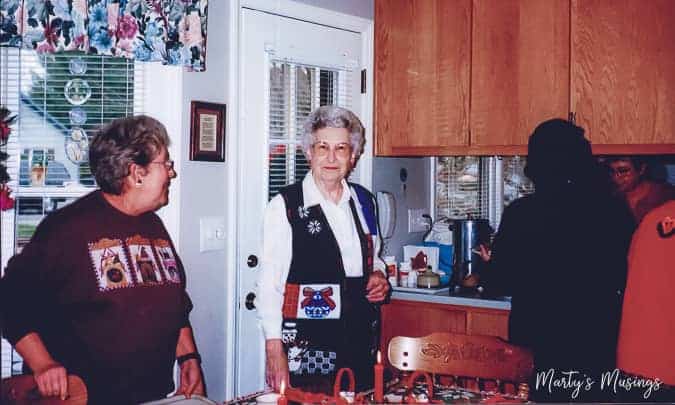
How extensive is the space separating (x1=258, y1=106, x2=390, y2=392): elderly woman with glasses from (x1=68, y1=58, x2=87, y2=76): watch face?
813mm

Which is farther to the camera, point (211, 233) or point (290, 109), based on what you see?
point (290, 109)

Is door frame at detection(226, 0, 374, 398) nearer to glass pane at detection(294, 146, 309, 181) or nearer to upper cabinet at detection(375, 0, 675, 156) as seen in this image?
glass pane at detection(294, 146, 309, 181)

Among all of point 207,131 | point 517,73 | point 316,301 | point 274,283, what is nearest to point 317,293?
point 316,301

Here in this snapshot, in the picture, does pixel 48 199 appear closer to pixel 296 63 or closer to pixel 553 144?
pixel 296 63

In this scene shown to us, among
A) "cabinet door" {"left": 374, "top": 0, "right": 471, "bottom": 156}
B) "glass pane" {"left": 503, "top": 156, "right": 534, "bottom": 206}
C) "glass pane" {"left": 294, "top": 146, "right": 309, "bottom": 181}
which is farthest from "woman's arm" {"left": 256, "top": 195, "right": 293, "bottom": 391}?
"glass pane" {"left": 503, "top": 156, "right": 534, "bottom": 206}

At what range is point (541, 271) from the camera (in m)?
2.07

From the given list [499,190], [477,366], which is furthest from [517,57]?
[477,366]

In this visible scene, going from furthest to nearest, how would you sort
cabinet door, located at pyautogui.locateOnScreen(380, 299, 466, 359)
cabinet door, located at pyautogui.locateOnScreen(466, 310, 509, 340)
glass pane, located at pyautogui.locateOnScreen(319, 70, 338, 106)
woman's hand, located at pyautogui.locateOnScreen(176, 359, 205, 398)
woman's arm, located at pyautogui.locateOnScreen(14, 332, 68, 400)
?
1. glass pane, located at pyautogui.locateOnScreen(319, 70, 338, 106)
2. cabinet door, located at pyautogui.locateOnScreen(380, 299, 466, 359)
3. cabinet door, located at pyautogui.locateOnScreen(466, 310, 509, 340)
4. woman's hand, located at pyautogui.locateOnScreen(176, 359, 205, 398)
5. woman's arm, located at pyautogui.locateOnScreen(14, 332, 68, 400)

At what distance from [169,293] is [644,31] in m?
2.10

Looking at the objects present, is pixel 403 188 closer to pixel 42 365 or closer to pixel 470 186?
pixel 470 186

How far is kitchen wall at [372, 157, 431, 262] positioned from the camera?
338 cm

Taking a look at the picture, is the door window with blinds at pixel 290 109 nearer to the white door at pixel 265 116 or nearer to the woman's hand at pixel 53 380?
the white door at pixel 265 116

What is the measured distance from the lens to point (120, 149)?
1950 mm

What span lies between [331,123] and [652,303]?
1252 mm
